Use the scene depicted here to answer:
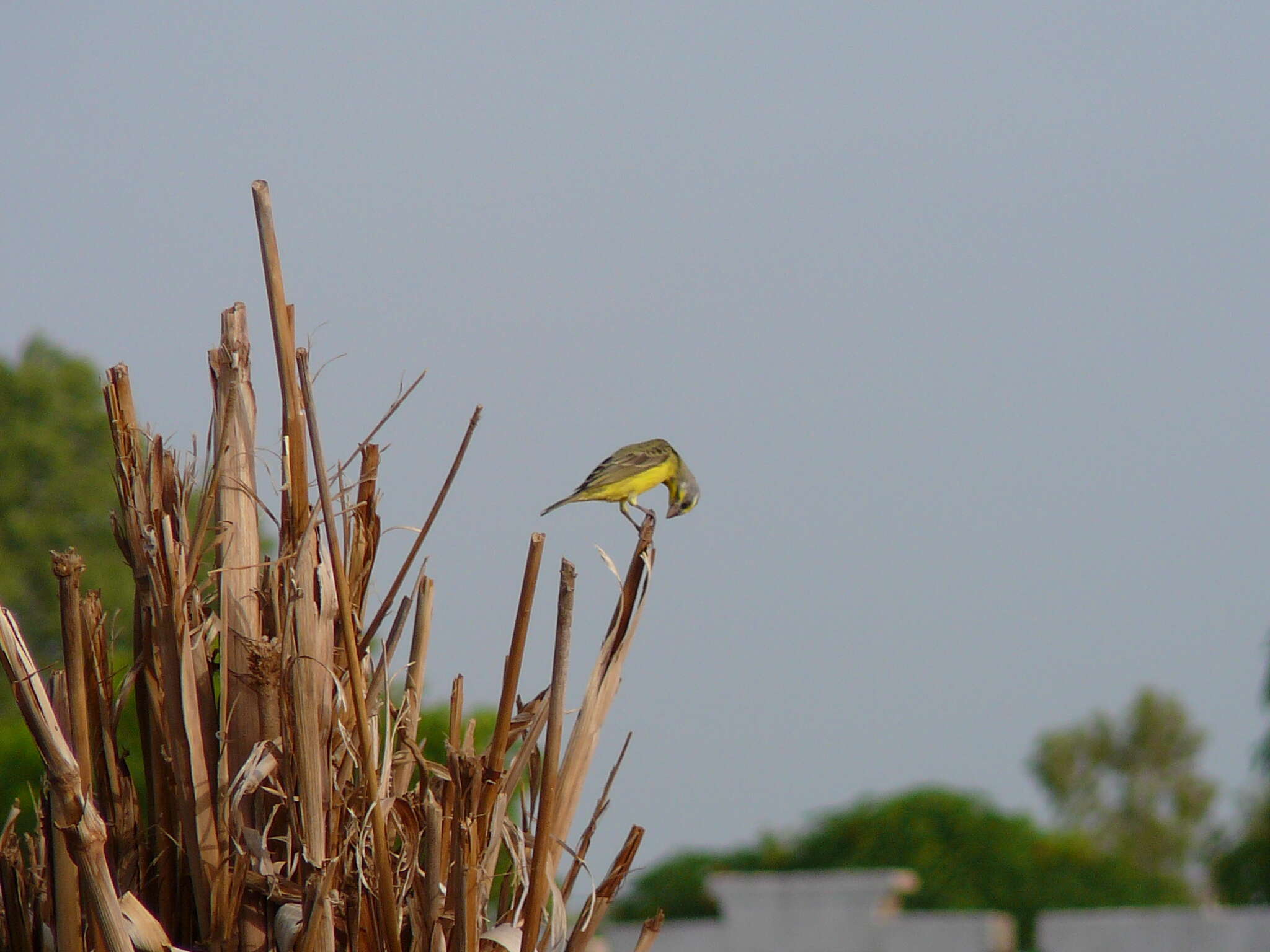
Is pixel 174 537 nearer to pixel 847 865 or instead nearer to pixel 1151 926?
pixel 1151 926

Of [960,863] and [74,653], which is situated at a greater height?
[74,653]

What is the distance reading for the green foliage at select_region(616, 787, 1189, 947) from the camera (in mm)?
29156

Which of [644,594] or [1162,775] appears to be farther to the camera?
[1162,775]

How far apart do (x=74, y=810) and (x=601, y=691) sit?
88 centimetres

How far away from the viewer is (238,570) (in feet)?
8.69

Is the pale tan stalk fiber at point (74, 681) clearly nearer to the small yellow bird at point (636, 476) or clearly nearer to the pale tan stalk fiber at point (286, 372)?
the pale tan stalk fiber at point (286, 372)

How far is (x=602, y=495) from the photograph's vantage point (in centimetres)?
657

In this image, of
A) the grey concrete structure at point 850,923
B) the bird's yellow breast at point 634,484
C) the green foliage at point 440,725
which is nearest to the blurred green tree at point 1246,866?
the grey concrete structure at point 850,923

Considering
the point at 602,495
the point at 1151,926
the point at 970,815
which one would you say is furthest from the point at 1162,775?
the point at 602,495

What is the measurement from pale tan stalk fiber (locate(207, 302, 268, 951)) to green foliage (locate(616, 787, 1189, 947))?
87.7 feet

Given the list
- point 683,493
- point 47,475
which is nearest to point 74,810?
point 683,493

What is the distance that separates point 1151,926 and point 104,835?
1642cm

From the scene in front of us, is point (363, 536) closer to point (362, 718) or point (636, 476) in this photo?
point (362, 718)

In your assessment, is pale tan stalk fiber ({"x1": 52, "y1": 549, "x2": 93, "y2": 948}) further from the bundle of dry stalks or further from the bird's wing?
the bird's wing
